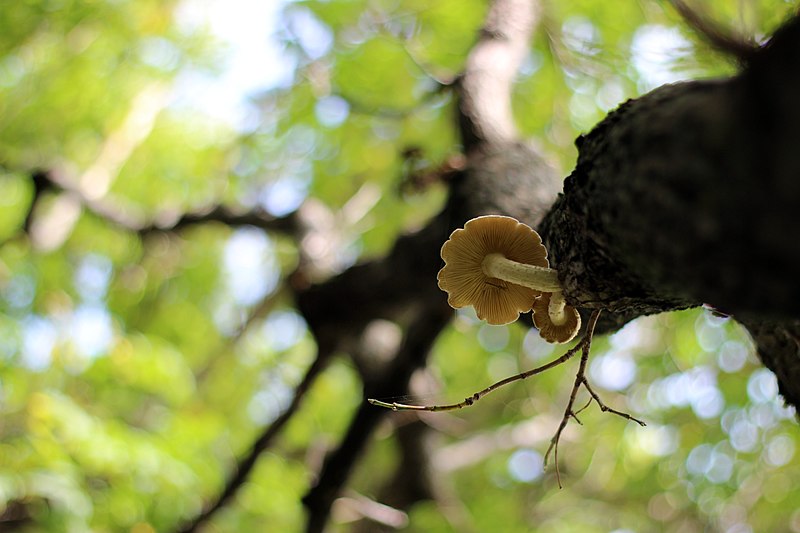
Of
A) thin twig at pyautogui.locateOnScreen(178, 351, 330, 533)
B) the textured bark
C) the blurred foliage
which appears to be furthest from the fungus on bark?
thin twig at pyautogui.locateOnScreen(178, 351, 330, 533)

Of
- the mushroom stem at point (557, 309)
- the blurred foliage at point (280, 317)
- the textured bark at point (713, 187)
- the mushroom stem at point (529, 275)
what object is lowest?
the blurred foliage at point (280, 317)

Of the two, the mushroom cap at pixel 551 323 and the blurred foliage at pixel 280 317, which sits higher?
the mushroom cap at pixel 551 323

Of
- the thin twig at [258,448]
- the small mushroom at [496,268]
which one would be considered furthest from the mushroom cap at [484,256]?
the thin twig at [258,448]

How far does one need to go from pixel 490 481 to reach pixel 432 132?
13.5 ft

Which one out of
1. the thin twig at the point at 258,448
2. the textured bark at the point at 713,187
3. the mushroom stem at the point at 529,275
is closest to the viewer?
the textured bark at the point at 713,187

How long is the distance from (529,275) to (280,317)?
20.2 ft

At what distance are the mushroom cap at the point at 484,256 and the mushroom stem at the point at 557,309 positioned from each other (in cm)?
7

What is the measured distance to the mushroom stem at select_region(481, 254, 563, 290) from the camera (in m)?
1.25

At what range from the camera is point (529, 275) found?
4.14 feet

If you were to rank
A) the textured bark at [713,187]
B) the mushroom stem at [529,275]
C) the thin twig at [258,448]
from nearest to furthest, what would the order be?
the textured bark at [713,187]
the mushroom stem at [529,275]
the thin twig at [258,448]

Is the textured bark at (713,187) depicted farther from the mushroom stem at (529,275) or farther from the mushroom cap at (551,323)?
the mushroom cap at (551,323)

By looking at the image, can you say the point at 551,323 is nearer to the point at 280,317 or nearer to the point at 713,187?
the point at 713,187

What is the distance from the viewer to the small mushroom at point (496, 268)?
128cm

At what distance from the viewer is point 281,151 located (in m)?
6.18
